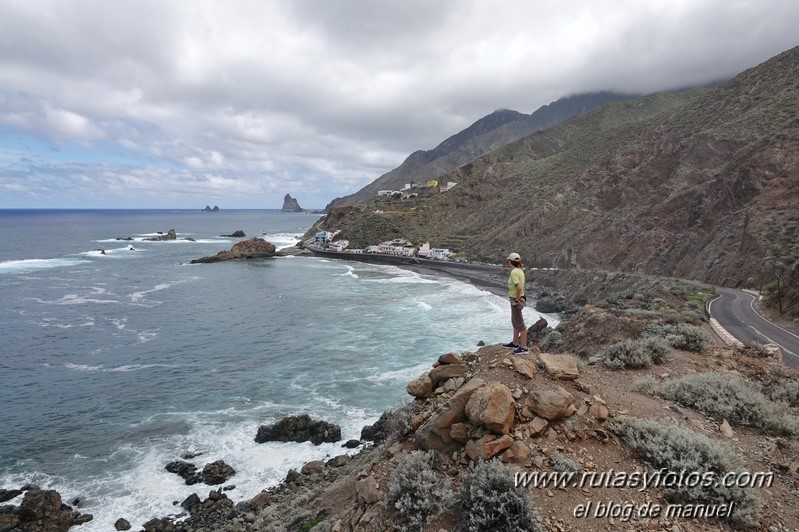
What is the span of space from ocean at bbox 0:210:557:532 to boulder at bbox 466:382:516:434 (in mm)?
12626

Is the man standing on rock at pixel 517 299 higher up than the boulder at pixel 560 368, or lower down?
higher up

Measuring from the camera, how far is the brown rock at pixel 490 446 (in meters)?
6.18

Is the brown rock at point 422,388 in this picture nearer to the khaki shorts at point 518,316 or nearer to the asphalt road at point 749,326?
the khaki shorts at point 518,316

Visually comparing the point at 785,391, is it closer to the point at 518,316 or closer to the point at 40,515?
the point at 518,316

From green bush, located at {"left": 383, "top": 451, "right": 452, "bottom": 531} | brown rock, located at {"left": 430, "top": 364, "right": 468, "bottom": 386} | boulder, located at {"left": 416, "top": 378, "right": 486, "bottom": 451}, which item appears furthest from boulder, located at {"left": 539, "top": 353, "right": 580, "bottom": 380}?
green bush, located at {"left": 383, "top": 451, "right": 452, "bottom": 531}

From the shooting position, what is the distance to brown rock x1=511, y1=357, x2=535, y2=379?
7.20m

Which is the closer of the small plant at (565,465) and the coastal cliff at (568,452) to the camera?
the coastal cliff at (568,452)

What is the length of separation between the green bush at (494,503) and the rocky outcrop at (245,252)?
3180 inches

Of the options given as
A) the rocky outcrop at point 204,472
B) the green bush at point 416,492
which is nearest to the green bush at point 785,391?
the green bush at point 416,492

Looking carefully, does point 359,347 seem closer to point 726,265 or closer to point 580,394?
point 580,394

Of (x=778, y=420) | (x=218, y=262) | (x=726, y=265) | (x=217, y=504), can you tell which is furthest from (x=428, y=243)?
(x=778, y=420)

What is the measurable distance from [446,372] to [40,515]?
596 inches

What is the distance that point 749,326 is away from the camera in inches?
869

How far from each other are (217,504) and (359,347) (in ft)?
54.4
